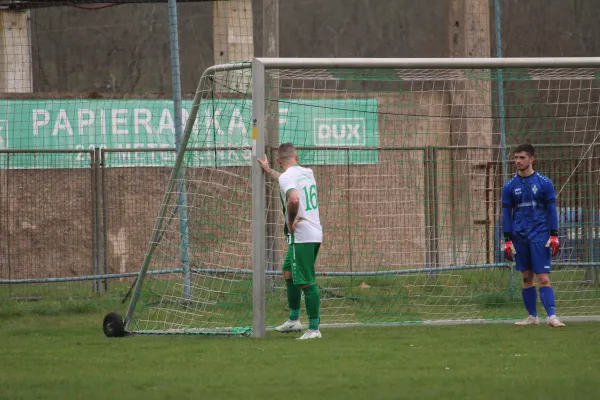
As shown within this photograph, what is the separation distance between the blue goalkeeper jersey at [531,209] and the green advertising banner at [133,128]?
3697 millimetres

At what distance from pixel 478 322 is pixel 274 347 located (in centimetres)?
298

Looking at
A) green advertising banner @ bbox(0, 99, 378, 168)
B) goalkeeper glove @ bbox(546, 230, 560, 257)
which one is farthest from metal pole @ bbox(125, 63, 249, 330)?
green advertising banner @ bbox(0, 99, 378, 168)

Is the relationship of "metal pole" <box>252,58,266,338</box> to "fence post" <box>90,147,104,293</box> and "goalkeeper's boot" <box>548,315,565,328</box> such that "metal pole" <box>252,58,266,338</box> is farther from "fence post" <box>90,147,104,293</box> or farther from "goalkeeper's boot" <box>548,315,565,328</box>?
"fence post" <box>90,147,104,293</box>

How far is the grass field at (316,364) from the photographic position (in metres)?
7.11

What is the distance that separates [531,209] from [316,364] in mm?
3782

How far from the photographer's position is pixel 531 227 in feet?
36.3

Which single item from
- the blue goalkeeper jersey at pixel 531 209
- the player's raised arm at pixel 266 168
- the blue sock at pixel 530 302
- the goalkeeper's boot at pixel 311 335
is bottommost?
the goalkeeper's boot at pixel 311 335

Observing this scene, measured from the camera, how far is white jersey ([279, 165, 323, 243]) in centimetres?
1002

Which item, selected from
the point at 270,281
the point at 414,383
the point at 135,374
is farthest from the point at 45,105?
the point at 414,383

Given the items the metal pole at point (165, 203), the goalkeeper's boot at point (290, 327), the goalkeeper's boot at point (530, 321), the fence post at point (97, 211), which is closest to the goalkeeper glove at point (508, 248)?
the goalkeeper's boot at point (530, 321)

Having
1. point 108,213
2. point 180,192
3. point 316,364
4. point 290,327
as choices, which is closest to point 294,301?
point 290,327

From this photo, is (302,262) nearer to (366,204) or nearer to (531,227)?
(531,227)

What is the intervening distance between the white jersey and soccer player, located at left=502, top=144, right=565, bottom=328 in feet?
7.50

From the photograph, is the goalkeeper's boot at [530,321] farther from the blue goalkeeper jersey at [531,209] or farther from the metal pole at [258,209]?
the metal pole at [258,209]
